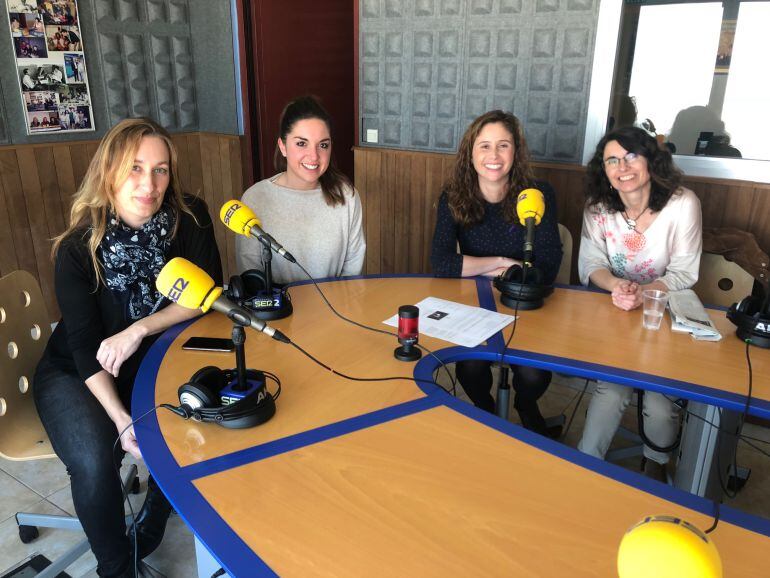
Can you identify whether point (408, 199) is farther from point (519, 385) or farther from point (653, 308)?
point (653, 308)

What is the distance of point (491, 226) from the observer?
2.36 meters

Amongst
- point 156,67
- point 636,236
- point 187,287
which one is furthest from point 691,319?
point 156,67

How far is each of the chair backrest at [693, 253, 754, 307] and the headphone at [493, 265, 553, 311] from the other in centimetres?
81

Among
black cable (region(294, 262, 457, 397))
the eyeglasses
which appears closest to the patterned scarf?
black cable (region(294, 262, 457, 397))

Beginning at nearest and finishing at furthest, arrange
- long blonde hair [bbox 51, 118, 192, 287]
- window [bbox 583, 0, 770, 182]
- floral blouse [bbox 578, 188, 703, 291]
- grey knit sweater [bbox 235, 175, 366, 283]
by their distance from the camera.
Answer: long blonde hair [bbox 51, 118, 192, 287], floral blouse [bbox 578, 188, 703, 291], grey knit sweater [bbox 235, 175, 366, 283], window [bbox 583, 0, 770, 182]

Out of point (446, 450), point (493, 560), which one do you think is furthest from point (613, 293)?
point (493, 560)

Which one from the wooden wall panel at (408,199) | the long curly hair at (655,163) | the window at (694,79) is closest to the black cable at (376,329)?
the long curly hair at (655,163)

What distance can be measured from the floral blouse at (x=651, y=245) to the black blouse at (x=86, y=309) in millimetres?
1464

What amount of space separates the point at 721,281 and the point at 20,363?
255cm

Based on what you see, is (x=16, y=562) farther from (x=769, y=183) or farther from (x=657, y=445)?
(x=769, y=183)

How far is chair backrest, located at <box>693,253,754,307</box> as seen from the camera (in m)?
2.34

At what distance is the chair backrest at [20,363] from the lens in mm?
1707

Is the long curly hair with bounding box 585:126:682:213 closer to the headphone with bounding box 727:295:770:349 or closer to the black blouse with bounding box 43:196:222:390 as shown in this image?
the headphone with bounding box 727:295:770:349

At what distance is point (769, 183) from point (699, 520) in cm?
213
